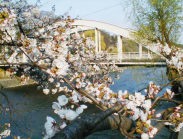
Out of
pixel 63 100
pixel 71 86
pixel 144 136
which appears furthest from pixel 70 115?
pixel 71 86

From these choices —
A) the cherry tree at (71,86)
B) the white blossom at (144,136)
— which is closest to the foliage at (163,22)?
the cherry tree at (71,86)

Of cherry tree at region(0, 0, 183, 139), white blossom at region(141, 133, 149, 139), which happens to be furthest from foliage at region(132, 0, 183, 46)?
white blossom at region(141, 133, 149, 139)

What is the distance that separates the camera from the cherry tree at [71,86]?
203 centimetres

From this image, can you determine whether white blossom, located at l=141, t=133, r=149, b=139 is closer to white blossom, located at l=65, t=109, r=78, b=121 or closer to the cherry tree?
the cherry tree

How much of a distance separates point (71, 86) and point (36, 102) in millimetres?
20188

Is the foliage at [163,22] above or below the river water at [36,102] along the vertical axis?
above

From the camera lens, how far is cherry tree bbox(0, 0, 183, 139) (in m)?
2.03

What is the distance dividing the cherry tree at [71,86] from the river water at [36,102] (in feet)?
14.9

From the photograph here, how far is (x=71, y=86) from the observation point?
9.67ft

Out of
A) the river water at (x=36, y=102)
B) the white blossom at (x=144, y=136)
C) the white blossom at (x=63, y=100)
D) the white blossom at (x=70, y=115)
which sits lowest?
the river water at (x=36, y=102)

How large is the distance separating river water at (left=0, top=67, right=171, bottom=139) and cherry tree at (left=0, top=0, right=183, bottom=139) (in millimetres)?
4551

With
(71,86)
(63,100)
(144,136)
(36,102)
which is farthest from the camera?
(36,102)

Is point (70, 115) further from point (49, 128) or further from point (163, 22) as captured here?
point (163, 22)

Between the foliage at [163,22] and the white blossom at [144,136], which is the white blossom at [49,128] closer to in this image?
the white blossom at [144,136]
